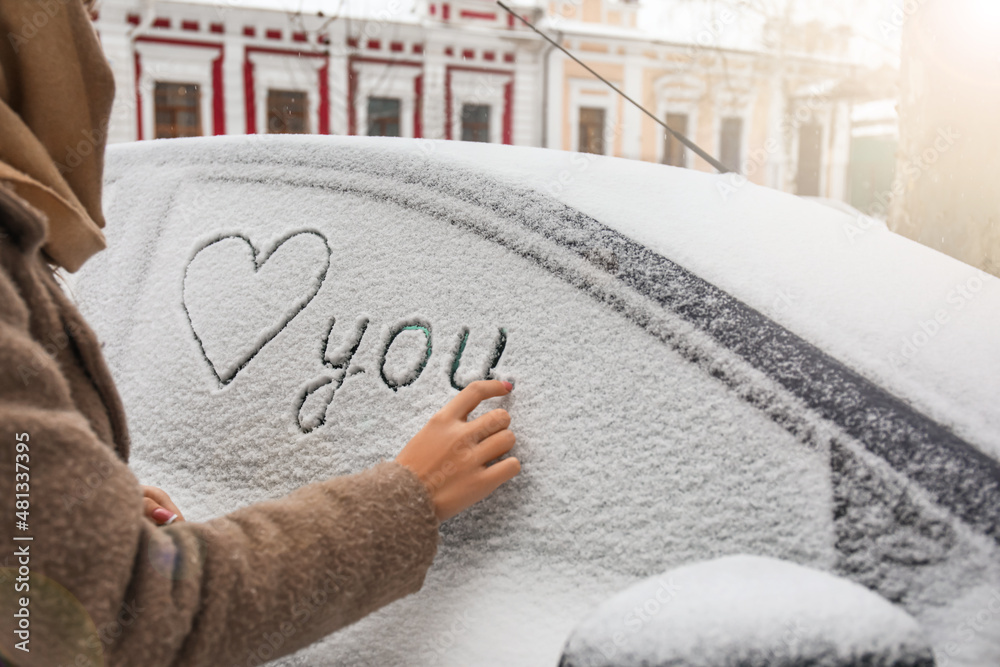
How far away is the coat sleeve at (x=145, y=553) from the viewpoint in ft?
1.90

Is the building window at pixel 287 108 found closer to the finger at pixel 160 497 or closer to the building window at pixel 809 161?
the building window at pixel 809 161

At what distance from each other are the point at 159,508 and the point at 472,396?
0.49 meters

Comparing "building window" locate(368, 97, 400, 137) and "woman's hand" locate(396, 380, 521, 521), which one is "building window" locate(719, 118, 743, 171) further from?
"woman's hand" locate(396, 380, 521, 521)

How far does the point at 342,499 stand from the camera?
81 cm

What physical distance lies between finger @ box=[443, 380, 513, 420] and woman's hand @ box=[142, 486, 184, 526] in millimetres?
430

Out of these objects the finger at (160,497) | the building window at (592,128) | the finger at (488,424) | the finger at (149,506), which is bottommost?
the finger at (160,497)

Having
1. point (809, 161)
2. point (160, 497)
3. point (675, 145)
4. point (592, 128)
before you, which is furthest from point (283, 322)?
point (809, 161)

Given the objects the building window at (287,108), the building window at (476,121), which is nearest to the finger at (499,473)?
the building window at (287,108)

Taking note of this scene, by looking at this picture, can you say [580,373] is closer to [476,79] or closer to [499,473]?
[499,473]

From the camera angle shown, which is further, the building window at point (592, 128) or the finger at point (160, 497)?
the building window at point (592, 128)

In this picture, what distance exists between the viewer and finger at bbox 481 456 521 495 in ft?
2.79

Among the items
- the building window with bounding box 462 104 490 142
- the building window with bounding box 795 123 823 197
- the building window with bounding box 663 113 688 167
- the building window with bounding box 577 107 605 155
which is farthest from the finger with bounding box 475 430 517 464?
the building window with bounding box 795 123 823 197

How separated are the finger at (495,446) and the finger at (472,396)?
5 cm

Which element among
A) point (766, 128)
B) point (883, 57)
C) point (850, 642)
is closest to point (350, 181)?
point (850, 642)
